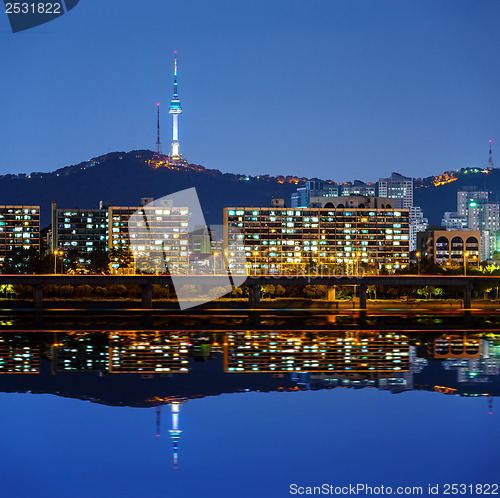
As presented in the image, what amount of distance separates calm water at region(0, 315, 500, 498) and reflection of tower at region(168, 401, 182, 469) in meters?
0.04

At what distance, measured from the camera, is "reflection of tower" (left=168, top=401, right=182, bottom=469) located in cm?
2735

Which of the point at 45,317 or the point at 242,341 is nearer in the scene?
the point at 242,341

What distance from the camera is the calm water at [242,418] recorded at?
81.6ft

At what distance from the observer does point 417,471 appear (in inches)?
996

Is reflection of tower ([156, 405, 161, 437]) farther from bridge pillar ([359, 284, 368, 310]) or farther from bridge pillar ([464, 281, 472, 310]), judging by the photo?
bridge pillar ([464, 281, 472, 310])

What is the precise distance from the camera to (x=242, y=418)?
32500mm

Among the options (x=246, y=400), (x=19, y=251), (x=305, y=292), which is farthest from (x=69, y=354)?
(x=19, y=251)

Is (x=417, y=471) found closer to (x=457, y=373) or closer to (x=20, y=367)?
(x=457, y=373)

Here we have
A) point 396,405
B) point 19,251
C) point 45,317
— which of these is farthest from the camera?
point 19,251

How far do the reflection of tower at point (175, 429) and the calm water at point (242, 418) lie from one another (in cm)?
4

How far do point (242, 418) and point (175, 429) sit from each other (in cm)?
362

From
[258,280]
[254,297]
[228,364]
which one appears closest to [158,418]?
[228,364]

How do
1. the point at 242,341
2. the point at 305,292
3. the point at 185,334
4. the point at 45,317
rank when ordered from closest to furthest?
the point at 242,341 < the point at 185,334 < the point at 45,317 < the point at 305,292

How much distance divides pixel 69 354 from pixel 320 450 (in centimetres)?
2881
